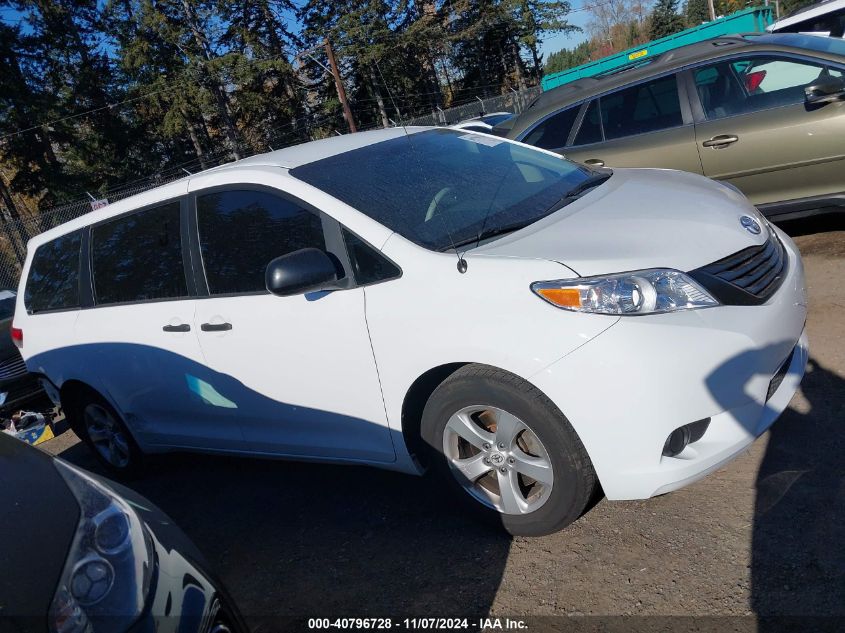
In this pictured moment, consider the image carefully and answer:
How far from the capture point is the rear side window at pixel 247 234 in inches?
133

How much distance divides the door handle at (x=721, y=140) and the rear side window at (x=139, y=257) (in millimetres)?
4068

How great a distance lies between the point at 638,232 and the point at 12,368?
704 cm

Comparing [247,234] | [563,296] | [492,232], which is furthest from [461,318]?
[247,234]

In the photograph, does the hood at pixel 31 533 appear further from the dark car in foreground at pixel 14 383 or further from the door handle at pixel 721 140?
the dark car in foreground at pixel 14 383

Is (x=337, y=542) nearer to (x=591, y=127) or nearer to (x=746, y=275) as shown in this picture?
(x=746, y=275)

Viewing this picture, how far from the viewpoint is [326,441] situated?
345 centimetres

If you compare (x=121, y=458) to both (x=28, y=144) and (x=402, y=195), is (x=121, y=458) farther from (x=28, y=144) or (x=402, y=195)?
(x=28, y=144)

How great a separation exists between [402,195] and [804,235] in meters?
4.23

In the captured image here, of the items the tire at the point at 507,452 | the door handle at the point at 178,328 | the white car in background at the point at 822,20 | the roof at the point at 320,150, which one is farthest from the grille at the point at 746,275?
the white car in background at the point at 822,20

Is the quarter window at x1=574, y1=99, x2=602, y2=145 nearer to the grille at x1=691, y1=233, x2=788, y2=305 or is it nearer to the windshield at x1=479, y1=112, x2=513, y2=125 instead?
the grille at x1=691, y1=233, x2=788, y2=305

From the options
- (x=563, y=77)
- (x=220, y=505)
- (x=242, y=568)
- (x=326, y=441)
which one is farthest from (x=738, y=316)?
(x=563, y=77)

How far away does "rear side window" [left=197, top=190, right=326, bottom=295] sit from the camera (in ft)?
11.1

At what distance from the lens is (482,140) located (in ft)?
13.9

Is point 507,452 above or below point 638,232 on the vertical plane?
below
